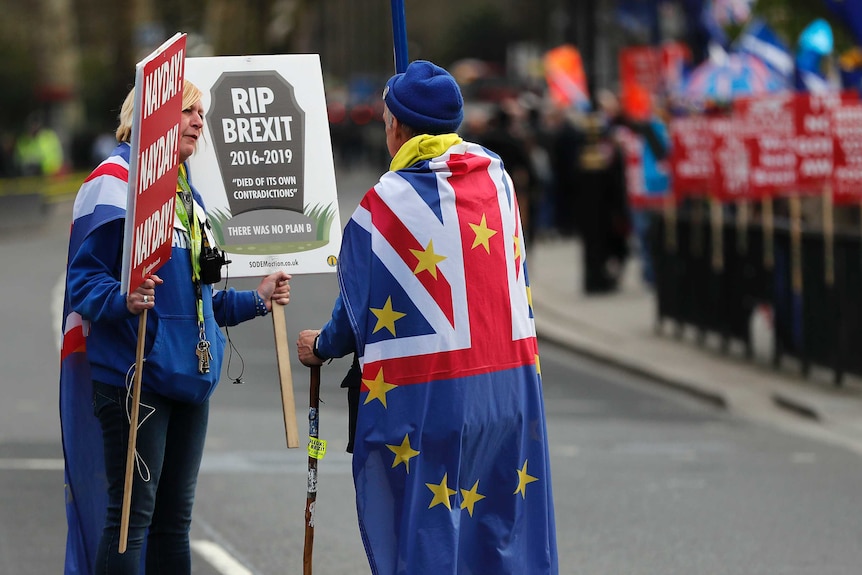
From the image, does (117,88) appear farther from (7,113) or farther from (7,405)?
(7,405)

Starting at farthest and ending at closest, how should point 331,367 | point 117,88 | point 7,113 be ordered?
point 7,113 → point 117,88 → point 331,367

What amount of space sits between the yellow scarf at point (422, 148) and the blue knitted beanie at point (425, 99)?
0.04 m

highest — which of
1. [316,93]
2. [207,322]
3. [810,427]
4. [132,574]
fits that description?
[316,93]

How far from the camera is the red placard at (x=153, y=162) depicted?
459 cm

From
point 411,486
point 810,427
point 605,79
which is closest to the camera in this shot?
point 411,486

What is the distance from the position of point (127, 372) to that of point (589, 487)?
4.48m

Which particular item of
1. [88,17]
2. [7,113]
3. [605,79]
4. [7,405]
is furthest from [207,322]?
[88,17]

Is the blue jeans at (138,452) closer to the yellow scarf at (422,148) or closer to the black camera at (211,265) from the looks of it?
the black camera at (211,265)

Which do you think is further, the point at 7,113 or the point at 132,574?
the point at 7,113

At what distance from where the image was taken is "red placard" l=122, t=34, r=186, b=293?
459cm

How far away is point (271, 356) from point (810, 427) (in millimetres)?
5145

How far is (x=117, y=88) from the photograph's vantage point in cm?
5562

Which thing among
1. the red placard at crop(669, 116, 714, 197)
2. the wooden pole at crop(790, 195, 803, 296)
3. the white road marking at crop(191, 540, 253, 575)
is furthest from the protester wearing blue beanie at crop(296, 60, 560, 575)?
the red placard at crop(669, 116, 714, 197)

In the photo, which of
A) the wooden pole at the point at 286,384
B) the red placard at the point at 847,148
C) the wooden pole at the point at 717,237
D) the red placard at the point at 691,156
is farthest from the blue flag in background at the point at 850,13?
the wooden pole at the point at 286,384
